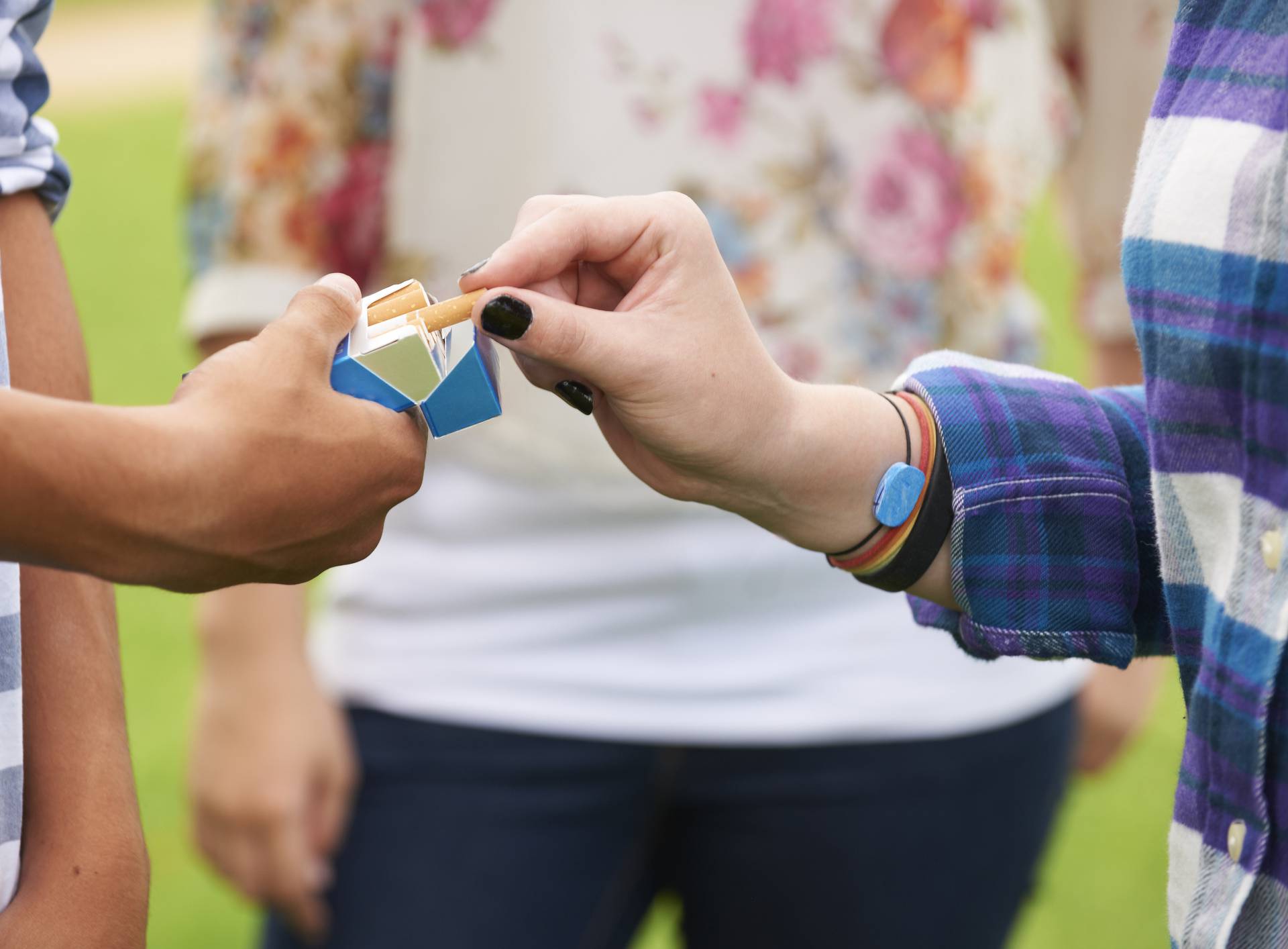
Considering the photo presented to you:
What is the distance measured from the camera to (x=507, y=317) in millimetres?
683

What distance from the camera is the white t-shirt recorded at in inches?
48.3

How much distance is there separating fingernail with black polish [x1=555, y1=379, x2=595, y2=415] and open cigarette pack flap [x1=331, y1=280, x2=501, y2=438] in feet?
0.13

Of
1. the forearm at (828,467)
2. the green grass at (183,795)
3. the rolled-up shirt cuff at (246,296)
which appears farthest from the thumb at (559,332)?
the green grass at (183,795)

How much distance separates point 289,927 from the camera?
1308 millimetres

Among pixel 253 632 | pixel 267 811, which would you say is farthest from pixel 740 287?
pixel 267 811

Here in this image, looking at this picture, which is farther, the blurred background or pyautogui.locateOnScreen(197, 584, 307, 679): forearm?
the blurred background

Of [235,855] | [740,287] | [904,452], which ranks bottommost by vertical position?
[235,855]

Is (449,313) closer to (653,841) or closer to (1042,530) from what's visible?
(1042,530)

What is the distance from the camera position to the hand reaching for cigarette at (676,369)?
706 mm

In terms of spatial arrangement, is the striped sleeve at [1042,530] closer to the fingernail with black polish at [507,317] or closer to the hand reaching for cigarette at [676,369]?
the hand reaching for cigarette at [676,369]

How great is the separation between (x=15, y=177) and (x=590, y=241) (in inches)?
11.5

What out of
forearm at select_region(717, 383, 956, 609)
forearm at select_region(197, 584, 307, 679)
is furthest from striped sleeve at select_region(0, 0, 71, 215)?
forearm at select_region(197, 584, 307, 679)

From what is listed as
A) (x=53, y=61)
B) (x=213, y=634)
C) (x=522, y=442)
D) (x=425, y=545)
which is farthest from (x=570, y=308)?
(x=53, y=61)

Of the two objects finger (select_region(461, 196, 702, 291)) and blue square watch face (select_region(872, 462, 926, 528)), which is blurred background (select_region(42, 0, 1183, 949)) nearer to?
blue square watch face (select_region(872, 462, 926, 528))
